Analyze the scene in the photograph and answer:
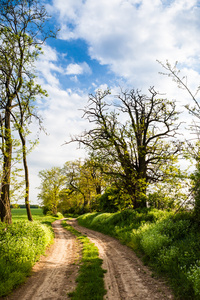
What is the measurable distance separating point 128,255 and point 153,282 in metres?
3.28

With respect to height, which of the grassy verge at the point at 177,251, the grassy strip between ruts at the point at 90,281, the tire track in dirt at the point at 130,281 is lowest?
the tire track in dirt at the point at 130,281

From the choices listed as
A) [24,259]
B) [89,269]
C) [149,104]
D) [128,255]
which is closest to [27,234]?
[24,259]

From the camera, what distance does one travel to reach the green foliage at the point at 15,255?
6.29 metres

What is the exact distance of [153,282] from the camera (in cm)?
667

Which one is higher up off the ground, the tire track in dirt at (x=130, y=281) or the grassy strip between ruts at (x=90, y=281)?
the grassy strip between ruts at (x=90, y=281)

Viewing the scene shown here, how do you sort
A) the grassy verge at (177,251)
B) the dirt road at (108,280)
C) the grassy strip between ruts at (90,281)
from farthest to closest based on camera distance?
the dirt road at (108,280)
the grassy verge at (177,251)
the grassy strip between ruts at (90,281)

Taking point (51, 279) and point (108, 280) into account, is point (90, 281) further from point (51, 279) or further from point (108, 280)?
point (51, 279)

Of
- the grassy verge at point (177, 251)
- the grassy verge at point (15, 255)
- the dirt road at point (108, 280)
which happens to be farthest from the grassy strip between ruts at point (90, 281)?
the grassy verge at point (177, 251)

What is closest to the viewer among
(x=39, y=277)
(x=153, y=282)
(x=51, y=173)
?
(x=153, y=282)

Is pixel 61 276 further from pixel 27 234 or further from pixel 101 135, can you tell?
pixel 101 135

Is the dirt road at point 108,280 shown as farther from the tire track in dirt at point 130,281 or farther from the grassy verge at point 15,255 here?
the grassy verge at point 15,255

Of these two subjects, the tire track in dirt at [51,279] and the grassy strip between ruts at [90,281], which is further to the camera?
the tire track in dirt at [51,279]

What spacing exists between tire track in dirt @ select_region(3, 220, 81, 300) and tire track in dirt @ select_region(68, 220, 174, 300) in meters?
1.43

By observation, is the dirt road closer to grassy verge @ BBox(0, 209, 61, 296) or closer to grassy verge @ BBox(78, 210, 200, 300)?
grassy verge @ BBox(0, 209, 61, 296)
